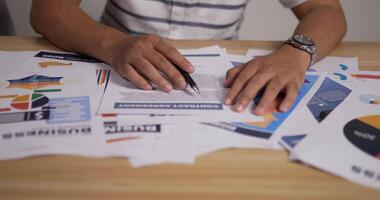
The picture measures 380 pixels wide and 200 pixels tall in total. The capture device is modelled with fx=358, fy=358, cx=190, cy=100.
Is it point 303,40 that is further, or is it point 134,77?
point 303,40

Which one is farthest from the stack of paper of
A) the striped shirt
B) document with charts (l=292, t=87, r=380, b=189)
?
the striped shirt

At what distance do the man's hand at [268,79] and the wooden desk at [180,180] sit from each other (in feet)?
0.39

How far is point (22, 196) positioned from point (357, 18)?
1635 mm

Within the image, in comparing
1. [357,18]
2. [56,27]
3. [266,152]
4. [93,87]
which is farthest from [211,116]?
[357,18]

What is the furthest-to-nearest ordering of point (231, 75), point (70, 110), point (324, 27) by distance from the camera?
1. point (324, 27)
2. point (231, 75)
3. point (70, 110)

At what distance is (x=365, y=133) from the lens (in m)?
0.54

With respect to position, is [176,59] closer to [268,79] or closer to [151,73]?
[151,73]

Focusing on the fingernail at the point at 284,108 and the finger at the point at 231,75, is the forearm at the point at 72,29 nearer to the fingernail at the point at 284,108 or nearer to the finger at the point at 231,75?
the finger at the point at 231,75

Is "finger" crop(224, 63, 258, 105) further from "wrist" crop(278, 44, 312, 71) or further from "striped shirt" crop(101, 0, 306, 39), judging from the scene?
"striped shirt" crop(101, 0, 306, 39)

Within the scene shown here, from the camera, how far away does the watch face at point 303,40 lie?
0.76 metres

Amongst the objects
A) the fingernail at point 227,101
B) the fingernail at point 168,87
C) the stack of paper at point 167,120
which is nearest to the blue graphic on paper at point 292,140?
the stack of paper at point 167,120

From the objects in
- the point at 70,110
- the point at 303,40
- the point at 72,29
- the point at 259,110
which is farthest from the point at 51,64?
the point at 303,40

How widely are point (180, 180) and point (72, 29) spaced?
0.47 metres

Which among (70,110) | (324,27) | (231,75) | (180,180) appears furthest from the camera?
(324,27)
